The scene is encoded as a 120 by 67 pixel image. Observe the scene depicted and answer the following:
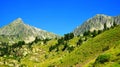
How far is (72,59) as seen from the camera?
92500 millimetres

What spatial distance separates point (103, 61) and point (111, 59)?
151 cm

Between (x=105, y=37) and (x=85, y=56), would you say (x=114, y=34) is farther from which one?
(x=85, y=56)

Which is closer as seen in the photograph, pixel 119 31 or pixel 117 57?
pixel 117 57

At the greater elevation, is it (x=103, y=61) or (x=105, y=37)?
(x=105, y=37)

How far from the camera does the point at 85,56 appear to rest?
8781cm

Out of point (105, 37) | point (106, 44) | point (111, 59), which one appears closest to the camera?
point (111, 59)

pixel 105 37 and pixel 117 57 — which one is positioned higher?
pixel 105 37

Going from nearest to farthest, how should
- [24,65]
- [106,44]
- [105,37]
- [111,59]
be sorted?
[111,59], [106,44], [105,37], [24,65]

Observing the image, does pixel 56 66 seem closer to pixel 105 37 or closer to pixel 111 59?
pixel 105 37

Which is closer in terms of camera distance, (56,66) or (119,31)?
(119,31)

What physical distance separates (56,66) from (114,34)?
25.0 meters

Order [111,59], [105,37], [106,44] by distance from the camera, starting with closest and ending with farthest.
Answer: [111,59], [106,44], [105,37]

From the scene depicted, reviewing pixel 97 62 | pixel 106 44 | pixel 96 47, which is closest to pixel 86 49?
pixel 96 47

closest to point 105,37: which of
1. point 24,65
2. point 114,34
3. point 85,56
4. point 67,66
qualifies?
point 114,34
